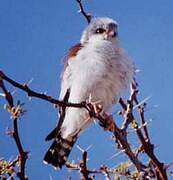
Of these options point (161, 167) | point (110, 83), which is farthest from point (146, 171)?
point (110, 83)

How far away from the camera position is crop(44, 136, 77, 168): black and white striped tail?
102 inches

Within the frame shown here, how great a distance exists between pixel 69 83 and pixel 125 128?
1.41 meters

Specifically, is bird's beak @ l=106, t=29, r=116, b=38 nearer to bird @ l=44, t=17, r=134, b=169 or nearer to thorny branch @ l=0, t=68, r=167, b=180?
bird @ l=44, t=17, r=134, b=169

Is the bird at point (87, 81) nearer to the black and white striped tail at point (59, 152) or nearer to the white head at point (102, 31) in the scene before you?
the black and white striped tail at point (59, 152)

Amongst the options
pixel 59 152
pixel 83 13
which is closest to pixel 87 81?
pixel 59 152

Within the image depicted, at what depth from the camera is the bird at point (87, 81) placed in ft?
9.00

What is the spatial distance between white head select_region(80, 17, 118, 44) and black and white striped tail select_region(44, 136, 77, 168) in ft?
2.53

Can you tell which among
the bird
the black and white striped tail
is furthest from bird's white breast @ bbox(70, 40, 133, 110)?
the black and white striped tail

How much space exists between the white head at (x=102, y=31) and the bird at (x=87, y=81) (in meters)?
0.14

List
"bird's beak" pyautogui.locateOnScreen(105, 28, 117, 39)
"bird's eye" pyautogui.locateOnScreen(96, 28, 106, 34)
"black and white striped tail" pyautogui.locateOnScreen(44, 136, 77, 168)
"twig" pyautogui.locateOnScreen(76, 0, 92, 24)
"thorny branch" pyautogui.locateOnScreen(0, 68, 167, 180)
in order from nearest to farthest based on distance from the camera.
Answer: "thorny branch" pyautogui.locateOnScreen(0, 68, 167, 180)
"twig" pyautogui.locateOnScreen(76, 0, 92, 24)
"black and white striped tail" pyautogui.locateOnScreen(44, 136, 77, 168)
"bird's beak" pyautogui.locateOnScreen(105, 28, 117, 39)
"bird's eye" pyautogui.locateOnScreen(96, 28, 106, 34)

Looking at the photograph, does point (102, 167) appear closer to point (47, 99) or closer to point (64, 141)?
point (47, 99)

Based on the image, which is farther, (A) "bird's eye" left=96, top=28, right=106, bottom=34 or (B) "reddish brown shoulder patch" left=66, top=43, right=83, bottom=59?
(A) "bird's eye" left=96, top=28, right=106, bottom=34

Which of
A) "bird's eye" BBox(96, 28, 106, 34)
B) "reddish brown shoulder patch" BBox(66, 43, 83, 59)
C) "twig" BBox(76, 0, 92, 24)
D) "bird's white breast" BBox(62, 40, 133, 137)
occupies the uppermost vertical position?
"bird's eye" BBox(96, 28, 106, 34)

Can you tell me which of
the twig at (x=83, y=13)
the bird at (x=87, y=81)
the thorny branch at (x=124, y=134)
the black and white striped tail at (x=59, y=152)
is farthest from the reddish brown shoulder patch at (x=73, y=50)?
the thorny branch at (x=124, y=134)
